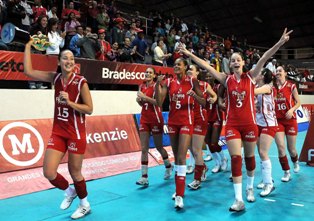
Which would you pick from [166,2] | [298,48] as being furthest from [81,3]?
[298,48]

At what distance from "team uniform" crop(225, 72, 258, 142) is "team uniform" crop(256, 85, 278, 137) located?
1104 mm

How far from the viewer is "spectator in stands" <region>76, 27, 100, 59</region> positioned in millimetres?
9680

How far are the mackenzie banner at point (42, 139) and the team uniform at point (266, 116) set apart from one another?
3508 mm

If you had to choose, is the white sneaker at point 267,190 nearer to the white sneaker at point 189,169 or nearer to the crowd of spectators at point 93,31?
the white sneaker at point 189,169

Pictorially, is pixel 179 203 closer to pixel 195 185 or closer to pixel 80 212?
pixel 195 185

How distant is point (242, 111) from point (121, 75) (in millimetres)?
6574

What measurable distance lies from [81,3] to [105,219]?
1164 centimetres

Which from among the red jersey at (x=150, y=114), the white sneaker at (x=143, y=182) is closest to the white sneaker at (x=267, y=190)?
the white sneaker at (x=143, y=182)

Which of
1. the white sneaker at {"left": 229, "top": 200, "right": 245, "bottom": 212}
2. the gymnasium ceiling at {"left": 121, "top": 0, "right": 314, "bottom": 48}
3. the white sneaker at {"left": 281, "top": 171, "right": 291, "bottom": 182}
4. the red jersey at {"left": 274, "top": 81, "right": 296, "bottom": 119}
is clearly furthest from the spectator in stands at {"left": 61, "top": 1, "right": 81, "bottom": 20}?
the gymnasium ceiling at {"left": 121, "top": 0, "right": 314, "bottom": 48}

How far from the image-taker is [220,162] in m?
7.17

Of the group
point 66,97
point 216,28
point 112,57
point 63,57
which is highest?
point 216,28

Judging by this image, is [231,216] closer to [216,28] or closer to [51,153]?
[51,153]

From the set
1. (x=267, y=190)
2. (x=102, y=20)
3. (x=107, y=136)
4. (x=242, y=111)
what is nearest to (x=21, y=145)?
(x=107, y=136)

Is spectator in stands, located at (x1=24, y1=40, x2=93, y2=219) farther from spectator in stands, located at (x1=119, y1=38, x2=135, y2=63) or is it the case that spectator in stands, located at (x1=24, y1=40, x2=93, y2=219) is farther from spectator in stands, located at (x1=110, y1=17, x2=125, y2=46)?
spectator in stands, located at (x1=110, y1=17, x2=125, y2=46)
